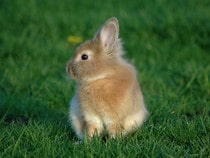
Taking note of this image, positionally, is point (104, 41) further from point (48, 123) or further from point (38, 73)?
point (38, 73)

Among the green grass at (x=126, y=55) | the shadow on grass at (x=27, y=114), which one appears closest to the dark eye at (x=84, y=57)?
the green grass at (x=126, y=55)

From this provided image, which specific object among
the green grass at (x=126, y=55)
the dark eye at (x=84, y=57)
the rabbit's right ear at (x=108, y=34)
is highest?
the rabbit's right ear at (x=108, y=34)

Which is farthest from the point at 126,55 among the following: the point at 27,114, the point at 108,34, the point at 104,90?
the point at 104,90

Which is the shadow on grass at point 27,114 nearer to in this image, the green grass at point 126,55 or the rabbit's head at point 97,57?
the green grass at point 126,55

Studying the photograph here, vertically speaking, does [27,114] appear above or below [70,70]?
below

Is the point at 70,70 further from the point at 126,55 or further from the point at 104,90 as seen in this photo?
the point at 126,55

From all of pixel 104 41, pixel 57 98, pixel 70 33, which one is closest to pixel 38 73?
pixel 57 98

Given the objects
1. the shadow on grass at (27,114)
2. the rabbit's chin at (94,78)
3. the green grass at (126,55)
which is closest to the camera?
the green grass at (126,55)

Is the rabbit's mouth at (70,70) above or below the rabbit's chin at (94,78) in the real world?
above
